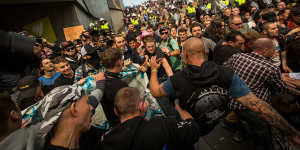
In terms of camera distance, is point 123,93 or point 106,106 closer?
point 123,93

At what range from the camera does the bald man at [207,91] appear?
1.67m

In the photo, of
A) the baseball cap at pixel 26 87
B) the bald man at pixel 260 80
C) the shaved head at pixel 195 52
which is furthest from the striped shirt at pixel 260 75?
the baseball cap at pixel 26 87

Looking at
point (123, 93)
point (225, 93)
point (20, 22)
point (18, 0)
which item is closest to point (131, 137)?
point (123, 93)

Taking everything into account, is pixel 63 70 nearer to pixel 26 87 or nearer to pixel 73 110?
pixel 26 87

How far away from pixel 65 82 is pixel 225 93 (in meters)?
3.20

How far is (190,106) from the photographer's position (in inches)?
68.4

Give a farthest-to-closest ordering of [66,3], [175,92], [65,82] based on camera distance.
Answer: [66,3] → [65,82] → [175,92]

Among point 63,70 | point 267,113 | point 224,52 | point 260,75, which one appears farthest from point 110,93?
point 224,52

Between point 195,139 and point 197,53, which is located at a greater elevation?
point 197,53

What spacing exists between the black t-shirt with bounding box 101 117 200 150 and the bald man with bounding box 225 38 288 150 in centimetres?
124

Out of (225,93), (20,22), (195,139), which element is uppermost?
(20,22)

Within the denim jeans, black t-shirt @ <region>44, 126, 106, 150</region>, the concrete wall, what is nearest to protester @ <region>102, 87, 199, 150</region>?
black t-shirt @ <region>44, 126, 106, 150</region>

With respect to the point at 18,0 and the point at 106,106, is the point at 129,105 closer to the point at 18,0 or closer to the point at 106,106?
the point at 106,106

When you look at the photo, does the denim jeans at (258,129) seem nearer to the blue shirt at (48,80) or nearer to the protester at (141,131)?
the protester at (141,131)
